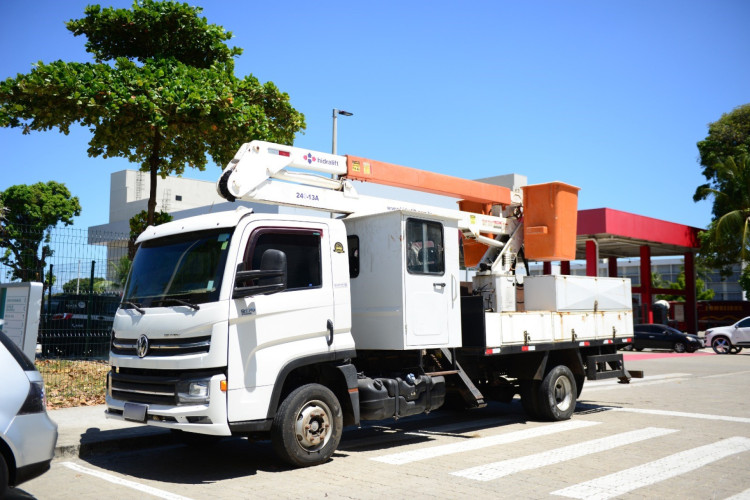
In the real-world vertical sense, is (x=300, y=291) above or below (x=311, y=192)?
below

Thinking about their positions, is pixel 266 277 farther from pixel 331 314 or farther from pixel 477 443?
pixel 477 443

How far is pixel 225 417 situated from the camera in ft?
20.9

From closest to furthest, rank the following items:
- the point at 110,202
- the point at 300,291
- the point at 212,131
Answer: the point at 300,291
the point at 212,131
the point at 110,202

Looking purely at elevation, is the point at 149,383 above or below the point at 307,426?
above

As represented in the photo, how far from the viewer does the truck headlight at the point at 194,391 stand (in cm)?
636

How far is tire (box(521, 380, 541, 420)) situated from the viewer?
33.9ft

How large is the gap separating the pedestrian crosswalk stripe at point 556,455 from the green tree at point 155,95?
9.72 meters

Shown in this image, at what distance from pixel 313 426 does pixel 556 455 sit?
9.59ft

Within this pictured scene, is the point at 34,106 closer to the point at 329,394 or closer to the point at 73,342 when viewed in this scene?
the point at 73,342

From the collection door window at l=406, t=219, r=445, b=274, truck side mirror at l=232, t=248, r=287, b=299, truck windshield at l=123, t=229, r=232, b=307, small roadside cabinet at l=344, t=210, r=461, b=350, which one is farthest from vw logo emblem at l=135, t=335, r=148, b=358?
door window at l=406, t=219, r=445, b=274

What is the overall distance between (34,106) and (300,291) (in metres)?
9.80

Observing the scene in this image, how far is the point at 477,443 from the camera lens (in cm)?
859

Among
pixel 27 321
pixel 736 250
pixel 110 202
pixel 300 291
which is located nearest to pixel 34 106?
pixel 27 321

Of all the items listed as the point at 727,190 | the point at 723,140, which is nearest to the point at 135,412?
the point at 727,190
